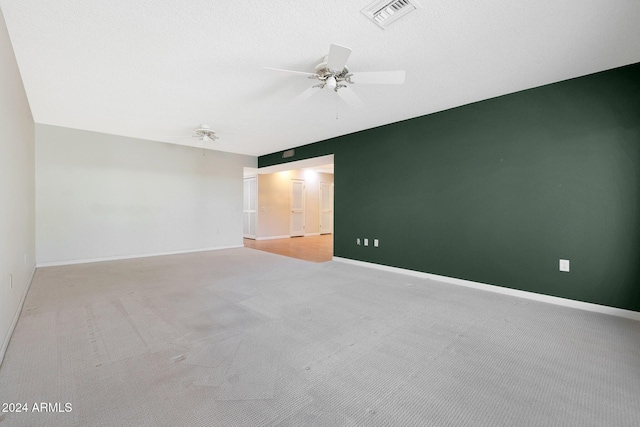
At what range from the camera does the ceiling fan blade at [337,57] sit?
2.03m

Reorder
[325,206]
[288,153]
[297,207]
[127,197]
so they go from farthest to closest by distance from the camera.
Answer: [325,206]
[297,207]
[288,153]
[127,197]

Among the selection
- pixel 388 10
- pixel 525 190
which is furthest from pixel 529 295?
pixel 388 10

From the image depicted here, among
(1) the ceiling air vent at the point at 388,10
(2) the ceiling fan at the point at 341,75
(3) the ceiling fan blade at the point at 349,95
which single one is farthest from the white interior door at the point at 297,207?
(1) the ceiling air vent at the point at 388,10

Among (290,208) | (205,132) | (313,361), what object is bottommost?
(313,361)

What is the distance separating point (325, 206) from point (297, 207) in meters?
1.37

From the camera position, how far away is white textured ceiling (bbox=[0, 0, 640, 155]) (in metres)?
1.94

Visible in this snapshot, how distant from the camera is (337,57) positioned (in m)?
2.16

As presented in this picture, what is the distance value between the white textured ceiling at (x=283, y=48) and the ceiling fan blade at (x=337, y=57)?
0.19 metres

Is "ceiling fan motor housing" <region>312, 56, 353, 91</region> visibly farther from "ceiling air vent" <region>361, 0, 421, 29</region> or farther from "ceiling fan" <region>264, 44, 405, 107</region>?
"ceiling air vent" <region>361, 0, 421, 29</region>

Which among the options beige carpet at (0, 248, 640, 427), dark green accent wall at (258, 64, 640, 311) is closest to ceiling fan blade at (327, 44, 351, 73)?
beige carpet at (0, 248, 640, 427)

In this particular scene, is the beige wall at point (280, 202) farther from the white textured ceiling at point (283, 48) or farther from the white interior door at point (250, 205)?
the white textured ceiling at point (283, 48)

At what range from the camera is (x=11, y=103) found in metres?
2.47

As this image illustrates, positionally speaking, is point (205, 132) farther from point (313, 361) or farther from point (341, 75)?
point (313, 361)

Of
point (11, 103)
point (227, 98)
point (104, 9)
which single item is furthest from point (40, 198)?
point (104, 9)
